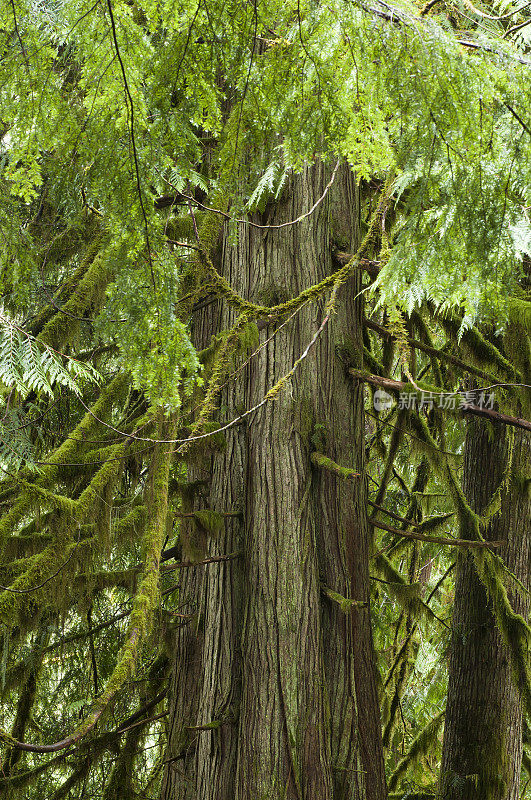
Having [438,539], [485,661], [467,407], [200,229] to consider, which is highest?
[200,229]

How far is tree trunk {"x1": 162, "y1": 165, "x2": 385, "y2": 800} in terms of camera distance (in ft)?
9.00

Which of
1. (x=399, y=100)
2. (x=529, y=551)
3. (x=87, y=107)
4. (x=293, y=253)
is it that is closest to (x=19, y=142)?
(x=87, y=107)

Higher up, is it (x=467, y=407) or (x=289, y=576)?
(x=467, y=407)

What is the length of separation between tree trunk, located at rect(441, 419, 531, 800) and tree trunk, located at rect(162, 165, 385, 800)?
1.34 m

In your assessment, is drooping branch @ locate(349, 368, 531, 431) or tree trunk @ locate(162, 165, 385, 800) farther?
drooping branch @ locate(349, 368, 531, 431)

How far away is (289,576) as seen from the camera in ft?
9.48

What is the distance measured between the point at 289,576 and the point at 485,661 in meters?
2.04

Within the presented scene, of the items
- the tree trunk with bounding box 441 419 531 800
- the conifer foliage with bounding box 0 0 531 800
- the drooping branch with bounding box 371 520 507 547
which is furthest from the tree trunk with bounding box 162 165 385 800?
the tree trunk with bounding box 441 419 531 800

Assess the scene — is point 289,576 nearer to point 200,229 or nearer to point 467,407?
point 467,407

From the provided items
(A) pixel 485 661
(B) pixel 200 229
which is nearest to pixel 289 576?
(B) pixel 200 229

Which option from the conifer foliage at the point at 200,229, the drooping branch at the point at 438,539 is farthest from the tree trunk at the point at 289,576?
the drooping branch at the point at 438,539

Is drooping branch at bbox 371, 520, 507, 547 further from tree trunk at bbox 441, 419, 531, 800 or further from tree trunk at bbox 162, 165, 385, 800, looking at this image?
tree trunk at bbox 441, 419, 531, 800

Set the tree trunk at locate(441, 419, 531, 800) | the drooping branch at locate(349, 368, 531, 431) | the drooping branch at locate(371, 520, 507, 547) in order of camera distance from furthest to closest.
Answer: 1. the tree trunk at locate(441, 419, 531, 800)
2. the drooping branch at locate(371, 520, 507, 547)
3. the drooping branch at locate(349, 368, 531, 431)

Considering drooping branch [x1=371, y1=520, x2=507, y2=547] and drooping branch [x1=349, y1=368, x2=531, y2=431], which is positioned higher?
drooping branch [x1=349, y1=368, x2=531, y2=431]
